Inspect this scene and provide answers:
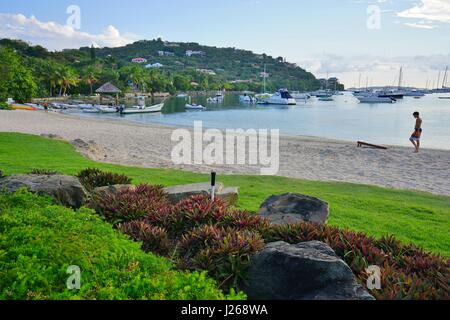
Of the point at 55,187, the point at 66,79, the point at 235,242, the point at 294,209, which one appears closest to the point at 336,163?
the point at 294,209

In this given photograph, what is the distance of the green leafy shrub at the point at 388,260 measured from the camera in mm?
4129

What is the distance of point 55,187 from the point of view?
6949 millimetres

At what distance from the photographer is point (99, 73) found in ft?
432

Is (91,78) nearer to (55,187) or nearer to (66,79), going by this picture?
(66,79)

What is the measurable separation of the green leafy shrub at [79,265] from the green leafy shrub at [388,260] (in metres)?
1.77

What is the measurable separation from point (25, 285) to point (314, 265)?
259 cm

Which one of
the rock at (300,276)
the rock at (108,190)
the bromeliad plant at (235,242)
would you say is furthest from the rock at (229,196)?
the rock at (300,276)

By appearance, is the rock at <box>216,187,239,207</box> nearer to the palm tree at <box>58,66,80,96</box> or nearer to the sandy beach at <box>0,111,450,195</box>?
the sandy beach at <box>0,111,450,195</box>

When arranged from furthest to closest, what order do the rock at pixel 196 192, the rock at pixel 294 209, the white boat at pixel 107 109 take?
A: the white boat at pixel 107 109
the rock at pixel 196 192
the rock at pixel 294 209

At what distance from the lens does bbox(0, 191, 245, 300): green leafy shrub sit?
11.0ft

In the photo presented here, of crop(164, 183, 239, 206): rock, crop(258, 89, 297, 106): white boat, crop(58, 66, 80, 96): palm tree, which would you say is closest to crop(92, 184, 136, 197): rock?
crop(164, 183, 239, 206): rock

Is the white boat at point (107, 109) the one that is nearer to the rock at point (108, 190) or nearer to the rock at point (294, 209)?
the rock at point (108, 190)
